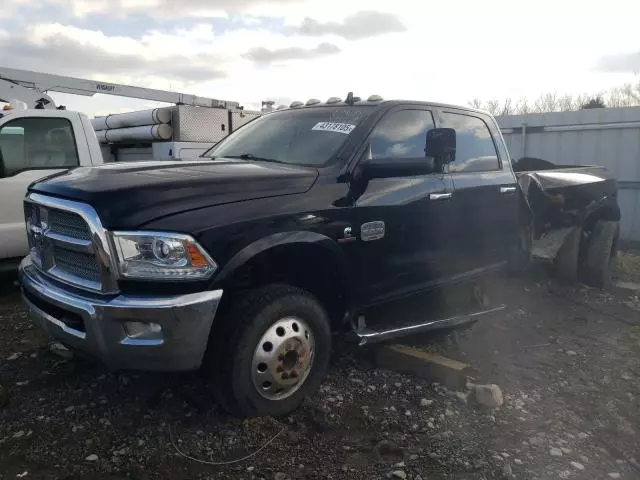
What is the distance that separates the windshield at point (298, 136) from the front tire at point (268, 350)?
3.25 ft

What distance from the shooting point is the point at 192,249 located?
277 cm

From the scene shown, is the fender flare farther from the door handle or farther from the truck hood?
the door handle

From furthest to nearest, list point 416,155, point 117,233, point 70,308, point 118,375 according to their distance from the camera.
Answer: point 416,155 → point 118,375 → point 70,308 → point 117,233

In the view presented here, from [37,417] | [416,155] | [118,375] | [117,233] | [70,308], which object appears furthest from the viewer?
[416,155]

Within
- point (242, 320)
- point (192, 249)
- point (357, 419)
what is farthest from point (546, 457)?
point (192, 249)

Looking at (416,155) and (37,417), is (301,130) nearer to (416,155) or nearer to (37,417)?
(416,155)

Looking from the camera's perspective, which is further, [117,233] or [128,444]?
[128,444]

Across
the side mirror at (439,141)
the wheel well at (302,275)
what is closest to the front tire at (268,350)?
the wheel well at (302,275)

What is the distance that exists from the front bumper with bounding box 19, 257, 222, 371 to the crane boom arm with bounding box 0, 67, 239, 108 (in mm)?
6846

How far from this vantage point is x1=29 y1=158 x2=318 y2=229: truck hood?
2.76 meters

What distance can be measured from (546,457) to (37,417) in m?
2.93

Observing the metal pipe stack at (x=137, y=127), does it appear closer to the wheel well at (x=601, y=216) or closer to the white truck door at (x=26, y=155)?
the white truck door at (x=26, y=155)

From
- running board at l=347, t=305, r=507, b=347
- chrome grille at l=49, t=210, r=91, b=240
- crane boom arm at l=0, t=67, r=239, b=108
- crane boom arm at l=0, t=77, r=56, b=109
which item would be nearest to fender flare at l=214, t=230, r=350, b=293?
running board at l=347, t=305, r=507, b=347

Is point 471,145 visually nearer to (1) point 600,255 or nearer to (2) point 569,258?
(2) point 569,258
